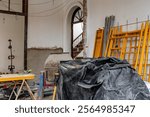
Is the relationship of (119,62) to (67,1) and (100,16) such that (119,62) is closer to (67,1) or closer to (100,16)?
(100,16)

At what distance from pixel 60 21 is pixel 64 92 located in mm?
6523

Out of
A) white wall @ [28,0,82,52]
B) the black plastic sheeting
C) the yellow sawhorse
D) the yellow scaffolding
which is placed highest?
white wall @ [28,0,82,52]

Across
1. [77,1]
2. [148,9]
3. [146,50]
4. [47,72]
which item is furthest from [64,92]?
[77,1]

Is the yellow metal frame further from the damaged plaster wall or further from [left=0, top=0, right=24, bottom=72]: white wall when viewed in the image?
[left=0, top=0, right=24, bottom=72]: white wall

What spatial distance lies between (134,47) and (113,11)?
4.92 feet

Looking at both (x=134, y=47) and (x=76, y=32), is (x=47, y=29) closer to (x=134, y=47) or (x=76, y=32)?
(x=76, y=32)

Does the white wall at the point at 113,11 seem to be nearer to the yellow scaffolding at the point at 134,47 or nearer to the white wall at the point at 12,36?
the yellow scaffolding at the point at 134,47

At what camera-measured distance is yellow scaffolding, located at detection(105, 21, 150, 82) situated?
4.37 metres

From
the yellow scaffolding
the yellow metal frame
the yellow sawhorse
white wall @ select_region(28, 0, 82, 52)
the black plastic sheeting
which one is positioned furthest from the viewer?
white wall @ select_region(28, 0, 82, 52)

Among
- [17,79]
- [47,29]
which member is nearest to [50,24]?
[47,29]

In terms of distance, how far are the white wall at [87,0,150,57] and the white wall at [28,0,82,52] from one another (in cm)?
155

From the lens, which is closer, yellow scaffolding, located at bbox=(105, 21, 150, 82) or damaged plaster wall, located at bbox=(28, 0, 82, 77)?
yellow scaffolding, located at bbox=(105, 21, 150, 82)

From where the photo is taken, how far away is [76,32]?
329 inches

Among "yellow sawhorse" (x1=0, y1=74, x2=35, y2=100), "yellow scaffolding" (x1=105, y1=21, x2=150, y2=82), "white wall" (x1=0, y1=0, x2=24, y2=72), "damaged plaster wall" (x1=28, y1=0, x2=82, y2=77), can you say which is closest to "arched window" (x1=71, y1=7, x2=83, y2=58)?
"damaged plaster wall" (x1=28, y1=0, x2=82, y2=77)
